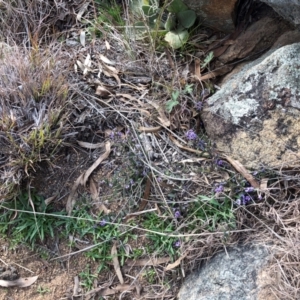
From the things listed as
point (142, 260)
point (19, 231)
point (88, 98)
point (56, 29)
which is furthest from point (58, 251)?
point (56, 29)

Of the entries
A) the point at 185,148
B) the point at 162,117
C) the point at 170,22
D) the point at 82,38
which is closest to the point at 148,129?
the point at 162,117

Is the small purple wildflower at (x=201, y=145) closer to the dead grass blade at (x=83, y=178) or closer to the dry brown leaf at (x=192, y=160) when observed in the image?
the dry brown leaf at (x=192, y=160)

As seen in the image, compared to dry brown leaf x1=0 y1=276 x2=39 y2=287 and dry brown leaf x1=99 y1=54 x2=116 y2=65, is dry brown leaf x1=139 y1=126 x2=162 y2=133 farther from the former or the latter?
dry brown leaf x1=0 y1=276 x2=39 y2=287

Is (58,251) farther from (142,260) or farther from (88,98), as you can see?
(88,98)

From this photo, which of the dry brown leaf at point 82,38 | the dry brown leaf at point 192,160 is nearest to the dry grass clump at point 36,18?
the dry brown leaf at point 82,38

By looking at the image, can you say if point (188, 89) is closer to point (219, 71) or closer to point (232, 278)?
point (219, 71)

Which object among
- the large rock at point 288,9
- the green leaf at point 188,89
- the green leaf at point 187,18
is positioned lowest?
the green leaf at point 188,89

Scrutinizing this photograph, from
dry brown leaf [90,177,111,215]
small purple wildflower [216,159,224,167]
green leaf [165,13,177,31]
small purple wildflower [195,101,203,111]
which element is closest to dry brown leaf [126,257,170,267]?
dry brown leaf [90,177,111,215]
